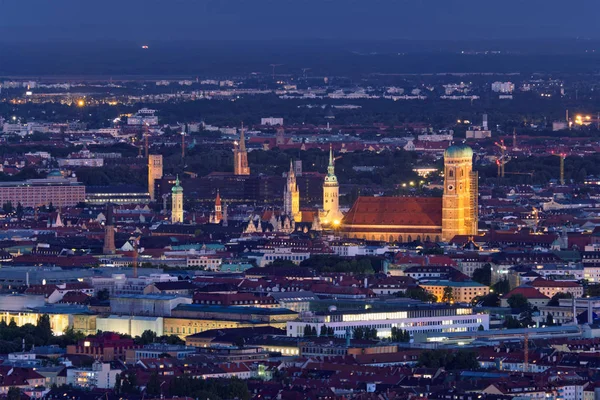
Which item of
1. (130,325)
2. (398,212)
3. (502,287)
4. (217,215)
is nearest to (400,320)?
(130,325)

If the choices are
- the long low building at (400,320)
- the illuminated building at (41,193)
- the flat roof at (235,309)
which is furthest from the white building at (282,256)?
the illuminated building at (41,193)

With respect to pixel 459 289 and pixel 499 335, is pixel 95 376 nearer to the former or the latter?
pixel 499 335

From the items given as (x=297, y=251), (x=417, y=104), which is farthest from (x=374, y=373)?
(x=417, y=104)

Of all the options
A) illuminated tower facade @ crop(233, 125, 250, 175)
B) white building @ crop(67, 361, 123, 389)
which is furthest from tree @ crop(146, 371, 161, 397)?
illuminated tower facade @ crop(233, 125, 250, 175)

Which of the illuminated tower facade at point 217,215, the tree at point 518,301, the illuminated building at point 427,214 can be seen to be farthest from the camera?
the illuminated tower facade at point 217,215

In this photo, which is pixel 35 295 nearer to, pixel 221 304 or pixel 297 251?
pixel 221 304

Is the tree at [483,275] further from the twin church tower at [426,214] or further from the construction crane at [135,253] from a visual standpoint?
the twin church tower at [426,214]
